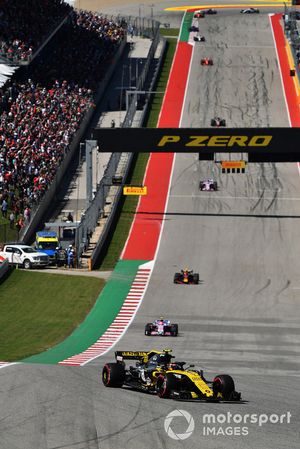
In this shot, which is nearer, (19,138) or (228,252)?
(228,252)

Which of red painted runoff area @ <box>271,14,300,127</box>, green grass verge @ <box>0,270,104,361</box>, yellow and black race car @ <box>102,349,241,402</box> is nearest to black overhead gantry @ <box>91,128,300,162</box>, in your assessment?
green grass verge @ <box>0,270,104,361</box>

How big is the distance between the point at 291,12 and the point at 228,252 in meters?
62.7

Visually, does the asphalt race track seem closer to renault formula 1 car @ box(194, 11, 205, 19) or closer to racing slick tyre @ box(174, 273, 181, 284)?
racing slick tyre @ box(174, 273, 181, 284)

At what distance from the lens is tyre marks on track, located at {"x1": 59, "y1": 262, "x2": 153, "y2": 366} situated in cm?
4610

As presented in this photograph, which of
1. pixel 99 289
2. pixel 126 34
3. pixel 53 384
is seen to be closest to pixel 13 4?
pixel 126 34

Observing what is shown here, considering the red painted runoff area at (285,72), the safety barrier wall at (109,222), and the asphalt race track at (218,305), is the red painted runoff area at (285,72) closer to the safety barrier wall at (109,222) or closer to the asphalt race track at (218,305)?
the asphalt race track at (218,305)

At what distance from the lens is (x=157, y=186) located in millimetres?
84500

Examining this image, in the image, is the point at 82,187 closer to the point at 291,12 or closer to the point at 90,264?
the point at 90,264

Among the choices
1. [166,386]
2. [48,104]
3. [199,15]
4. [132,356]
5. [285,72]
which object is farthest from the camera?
[199,15]

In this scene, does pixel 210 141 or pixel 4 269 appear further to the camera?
pixel 210 141

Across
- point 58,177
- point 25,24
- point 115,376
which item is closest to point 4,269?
point 58,177

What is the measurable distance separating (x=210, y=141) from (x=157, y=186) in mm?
8622

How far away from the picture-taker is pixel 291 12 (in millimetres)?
128250

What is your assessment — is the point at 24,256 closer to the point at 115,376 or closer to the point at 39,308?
the point at 39,308
